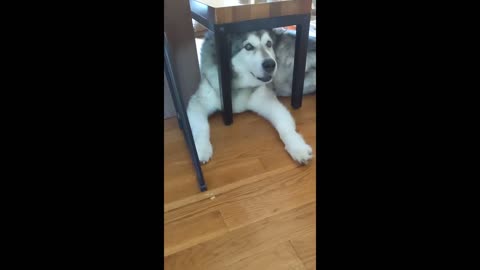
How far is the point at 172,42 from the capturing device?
1297 mm

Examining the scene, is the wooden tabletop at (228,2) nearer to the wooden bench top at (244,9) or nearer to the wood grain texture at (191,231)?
the wooden bench top at (244,9)

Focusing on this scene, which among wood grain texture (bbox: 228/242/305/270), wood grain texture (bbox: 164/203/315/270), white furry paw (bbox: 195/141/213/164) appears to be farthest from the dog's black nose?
wood grain texture (bbox: 228/242/305/270)

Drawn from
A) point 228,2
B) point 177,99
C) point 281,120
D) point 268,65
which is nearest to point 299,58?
point 268,65

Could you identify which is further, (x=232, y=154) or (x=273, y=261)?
(x=232, y=154)

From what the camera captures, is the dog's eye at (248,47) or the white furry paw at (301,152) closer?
the white furry paw at (301,152)

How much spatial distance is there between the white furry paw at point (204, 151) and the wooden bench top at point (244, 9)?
0.50 metres

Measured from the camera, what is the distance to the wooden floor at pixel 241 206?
0.90 meters

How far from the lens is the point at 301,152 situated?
1.21 meters

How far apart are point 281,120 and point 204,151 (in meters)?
0.40

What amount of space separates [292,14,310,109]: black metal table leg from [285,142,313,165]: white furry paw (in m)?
0.37

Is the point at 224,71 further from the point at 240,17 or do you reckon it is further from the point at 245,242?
the point at 245,242

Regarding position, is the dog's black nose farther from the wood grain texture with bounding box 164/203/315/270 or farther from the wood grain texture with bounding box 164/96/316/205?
the wood grain texture with bounding box 164/203/315/270

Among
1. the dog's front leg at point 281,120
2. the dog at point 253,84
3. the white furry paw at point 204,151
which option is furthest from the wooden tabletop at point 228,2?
the white furry paw at point 204,151
